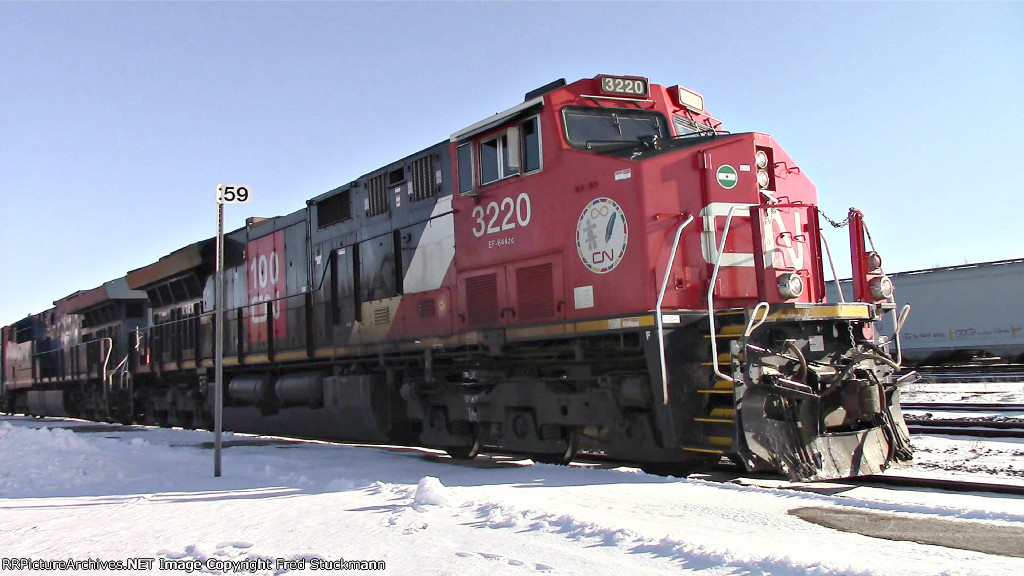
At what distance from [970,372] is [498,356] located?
2000 centimetres

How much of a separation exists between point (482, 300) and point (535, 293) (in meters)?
0.89

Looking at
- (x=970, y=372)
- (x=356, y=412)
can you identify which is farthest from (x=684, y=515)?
(x=970, y=372)

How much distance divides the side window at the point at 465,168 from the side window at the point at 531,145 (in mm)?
851

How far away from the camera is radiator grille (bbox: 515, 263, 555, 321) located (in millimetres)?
8227

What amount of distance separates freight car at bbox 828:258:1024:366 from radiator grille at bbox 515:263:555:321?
1545cm

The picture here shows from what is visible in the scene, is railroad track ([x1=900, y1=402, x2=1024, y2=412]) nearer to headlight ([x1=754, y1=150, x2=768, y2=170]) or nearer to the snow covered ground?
the snow covered ground

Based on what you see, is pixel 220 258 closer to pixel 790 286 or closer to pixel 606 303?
pixel 606 303

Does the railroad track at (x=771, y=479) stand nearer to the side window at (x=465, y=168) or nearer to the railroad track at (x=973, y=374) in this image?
the side window at (x=465, y=168)

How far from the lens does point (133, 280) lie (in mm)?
18859

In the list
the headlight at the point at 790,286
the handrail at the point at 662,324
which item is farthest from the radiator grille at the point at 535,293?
the headlight at the point at 790,286

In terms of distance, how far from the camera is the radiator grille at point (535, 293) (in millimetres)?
8227

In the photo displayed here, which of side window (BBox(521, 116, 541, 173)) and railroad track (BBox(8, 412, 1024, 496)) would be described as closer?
railroad track (BBox(8, 412, 1024, 496))

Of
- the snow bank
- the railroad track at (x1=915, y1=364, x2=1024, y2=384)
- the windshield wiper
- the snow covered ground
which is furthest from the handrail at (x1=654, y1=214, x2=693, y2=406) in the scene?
the railroad track at (x1=915, y1=364, x2=1024, y2=384)

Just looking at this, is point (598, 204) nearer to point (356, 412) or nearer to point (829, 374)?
point (829, 374)
